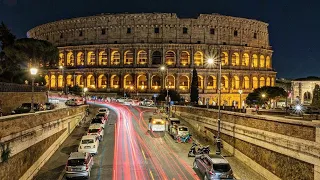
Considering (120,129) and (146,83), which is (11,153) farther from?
(146,83)

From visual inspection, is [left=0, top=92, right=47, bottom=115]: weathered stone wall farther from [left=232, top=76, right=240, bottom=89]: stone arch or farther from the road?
[left=232, top=76, right=240, bottom=89]: stone arch

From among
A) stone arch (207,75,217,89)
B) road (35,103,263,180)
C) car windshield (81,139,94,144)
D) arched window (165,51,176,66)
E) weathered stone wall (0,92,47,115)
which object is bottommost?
road (35,103,263,180)

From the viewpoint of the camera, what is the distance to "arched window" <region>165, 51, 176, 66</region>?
74.7 metres

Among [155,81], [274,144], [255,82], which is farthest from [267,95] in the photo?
[274,144]

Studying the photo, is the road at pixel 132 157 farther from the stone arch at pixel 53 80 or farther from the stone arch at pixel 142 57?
the stone arch at pixel 53 80

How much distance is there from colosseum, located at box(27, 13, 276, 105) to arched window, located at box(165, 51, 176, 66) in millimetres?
226

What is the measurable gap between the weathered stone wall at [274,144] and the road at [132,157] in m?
1.44

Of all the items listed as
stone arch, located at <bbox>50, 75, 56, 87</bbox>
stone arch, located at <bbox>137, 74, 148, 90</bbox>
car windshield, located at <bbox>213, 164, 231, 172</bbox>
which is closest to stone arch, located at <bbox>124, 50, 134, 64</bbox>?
stone arch, located at <bbox>137, 74, 148, 90</bbox>

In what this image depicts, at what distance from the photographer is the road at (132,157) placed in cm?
1912

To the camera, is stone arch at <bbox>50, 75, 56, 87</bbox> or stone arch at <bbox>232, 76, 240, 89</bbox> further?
stone arch at <bbox>50, 75, 56, 87</bbox>

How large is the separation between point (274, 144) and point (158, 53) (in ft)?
187

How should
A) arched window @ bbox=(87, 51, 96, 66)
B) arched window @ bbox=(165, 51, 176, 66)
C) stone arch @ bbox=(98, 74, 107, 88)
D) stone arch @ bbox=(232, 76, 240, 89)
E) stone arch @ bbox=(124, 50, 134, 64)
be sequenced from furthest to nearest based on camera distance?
arched window @ bbox=(87, 51, 96, 66), stone arch @ bbox=(232, 76, 240, 89), stone arch @ bbox=(98, 74, 107, 88), stone arch @ bbox=(124, 50, 134, 64), arched window @ bbox=(165, 51, 176, 66)

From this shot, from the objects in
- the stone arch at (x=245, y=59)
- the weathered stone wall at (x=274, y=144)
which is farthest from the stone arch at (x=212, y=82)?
the weathered stone wall at (x=274, y=144)

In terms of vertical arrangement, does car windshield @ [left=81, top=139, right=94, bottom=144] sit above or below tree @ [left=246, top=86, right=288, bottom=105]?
below
